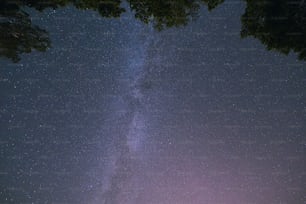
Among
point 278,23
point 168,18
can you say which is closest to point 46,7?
point 168,18

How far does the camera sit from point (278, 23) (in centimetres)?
525

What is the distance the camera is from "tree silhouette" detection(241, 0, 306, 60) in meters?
5.10

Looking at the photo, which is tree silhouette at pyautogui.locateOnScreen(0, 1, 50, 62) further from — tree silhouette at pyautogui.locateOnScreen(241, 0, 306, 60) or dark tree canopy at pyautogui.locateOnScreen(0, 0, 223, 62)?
tree silhouette at pyautogui.locateOnScreen(241, 0, 306, 60)

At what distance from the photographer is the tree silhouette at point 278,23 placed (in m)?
5.10

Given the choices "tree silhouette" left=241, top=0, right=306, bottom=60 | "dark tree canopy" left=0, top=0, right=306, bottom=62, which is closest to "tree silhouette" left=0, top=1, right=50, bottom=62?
"dark tree canopy" left=0, top=0, right=306, bottom=62

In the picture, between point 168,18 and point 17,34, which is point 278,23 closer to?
point 168,18

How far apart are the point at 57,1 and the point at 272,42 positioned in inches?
157

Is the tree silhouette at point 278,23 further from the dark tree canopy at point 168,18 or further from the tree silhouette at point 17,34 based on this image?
the tree silhouette at point 17,34

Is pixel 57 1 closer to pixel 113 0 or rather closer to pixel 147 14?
pixel 113 0

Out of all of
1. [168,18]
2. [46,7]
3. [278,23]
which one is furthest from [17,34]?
[278,23]

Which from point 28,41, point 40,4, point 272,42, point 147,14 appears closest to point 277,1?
point 272,42

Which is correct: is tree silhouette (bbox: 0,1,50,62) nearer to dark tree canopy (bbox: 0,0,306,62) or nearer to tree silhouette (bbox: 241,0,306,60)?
dark tree canopy (bbox: 0,0,306,62)

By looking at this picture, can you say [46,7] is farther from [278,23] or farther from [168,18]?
[278,23]

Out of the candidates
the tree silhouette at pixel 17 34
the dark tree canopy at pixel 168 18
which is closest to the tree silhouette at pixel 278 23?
the dark tree canopy at pixel 168 18
